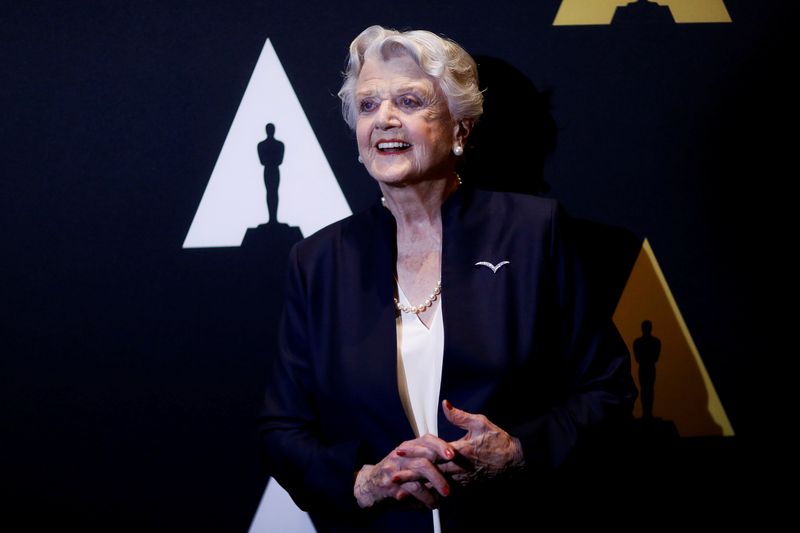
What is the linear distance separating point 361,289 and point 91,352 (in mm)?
798

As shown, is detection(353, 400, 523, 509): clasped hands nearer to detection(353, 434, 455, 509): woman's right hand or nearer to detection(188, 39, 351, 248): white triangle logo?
detection(353, 434, 455, 509): woman's right hand

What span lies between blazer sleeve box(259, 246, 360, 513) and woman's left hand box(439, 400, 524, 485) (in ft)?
0.76

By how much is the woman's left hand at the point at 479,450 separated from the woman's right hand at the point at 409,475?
0.13 feet

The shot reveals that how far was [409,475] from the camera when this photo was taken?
61.4 inches

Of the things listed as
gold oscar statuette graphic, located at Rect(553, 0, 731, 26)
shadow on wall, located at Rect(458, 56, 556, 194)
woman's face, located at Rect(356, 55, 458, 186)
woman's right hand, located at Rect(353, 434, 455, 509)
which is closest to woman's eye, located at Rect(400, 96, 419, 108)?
woman's face, located at Rect(356, 55, 458, 186)

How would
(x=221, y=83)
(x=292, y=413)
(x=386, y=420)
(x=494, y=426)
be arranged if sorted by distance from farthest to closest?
(x=221, y=83) → (x=292, y=413) → (x=386, y=420) → (x=494, y=426)

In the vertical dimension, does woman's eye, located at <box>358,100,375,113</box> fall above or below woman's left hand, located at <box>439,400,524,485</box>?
above

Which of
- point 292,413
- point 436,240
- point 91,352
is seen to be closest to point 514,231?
point 436,240

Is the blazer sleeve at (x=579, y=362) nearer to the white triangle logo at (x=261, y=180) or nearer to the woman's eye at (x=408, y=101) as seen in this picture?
the woman's eye at (x=408, y=101)

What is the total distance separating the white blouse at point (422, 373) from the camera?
1.73 metres

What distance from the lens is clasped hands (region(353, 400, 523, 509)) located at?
1.54 m

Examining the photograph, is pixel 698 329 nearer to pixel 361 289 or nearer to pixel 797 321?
pixel 797 321

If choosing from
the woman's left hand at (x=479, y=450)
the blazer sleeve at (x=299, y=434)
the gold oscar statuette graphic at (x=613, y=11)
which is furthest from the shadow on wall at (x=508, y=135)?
the woman's left hand at (x=479, y=450)

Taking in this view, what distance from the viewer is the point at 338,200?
6.91ft
